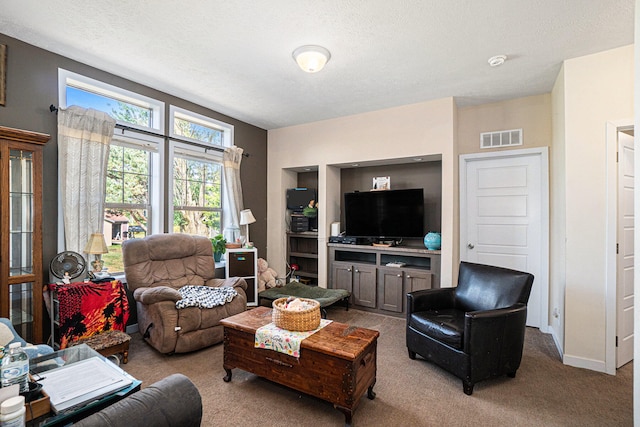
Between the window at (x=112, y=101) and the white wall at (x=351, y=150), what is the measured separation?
199 cm

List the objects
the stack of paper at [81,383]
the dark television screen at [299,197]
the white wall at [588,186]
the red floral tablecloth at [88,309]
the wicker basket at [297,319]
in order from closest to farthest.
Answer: the stack of paper at [81,383] < the wicker basket at [297,319] < the red floral tablecloth at [88,309] < the white wall at [588,186] < the dark television screen at [299,197]

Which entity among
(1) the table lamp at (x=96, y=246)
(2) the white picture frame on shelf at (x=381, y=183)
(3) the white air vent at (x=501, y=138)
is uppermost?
(3) the white air vent at (x=501, y=138)

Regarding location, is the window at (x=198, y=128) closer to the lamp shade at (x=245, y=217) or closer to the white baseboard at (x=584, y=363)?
the lamp shade at (x=245, y=217)

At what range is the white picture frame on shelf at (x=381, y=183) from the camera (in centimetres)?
450

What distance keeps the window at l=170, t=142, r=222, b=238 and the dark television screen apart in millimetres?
1117

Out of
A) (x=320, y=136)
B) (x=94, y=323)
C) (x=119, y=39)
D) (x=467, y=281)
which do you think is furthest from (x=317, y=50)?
(x=94, y=323)

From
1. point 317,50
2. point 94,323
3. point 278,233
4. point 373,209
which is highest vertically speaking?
point 317,50

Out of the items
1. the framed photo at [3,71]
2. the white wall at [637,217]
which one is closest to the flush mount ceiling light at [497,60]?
the white wall at [637,217]

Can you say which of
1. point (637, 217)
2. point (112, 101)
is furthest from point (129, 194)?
point (637, 217)

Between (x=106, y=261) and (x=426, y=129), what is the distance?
4066 millimetres

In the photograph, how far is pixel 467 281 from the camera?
9.90 ft

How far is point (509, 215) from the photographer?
12.6 ft

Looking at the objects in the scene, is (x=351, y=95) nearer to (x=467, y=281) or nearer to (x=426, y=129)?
(x=426, y=129)

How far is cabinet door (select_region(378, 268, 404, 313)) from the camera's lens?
160 inches
